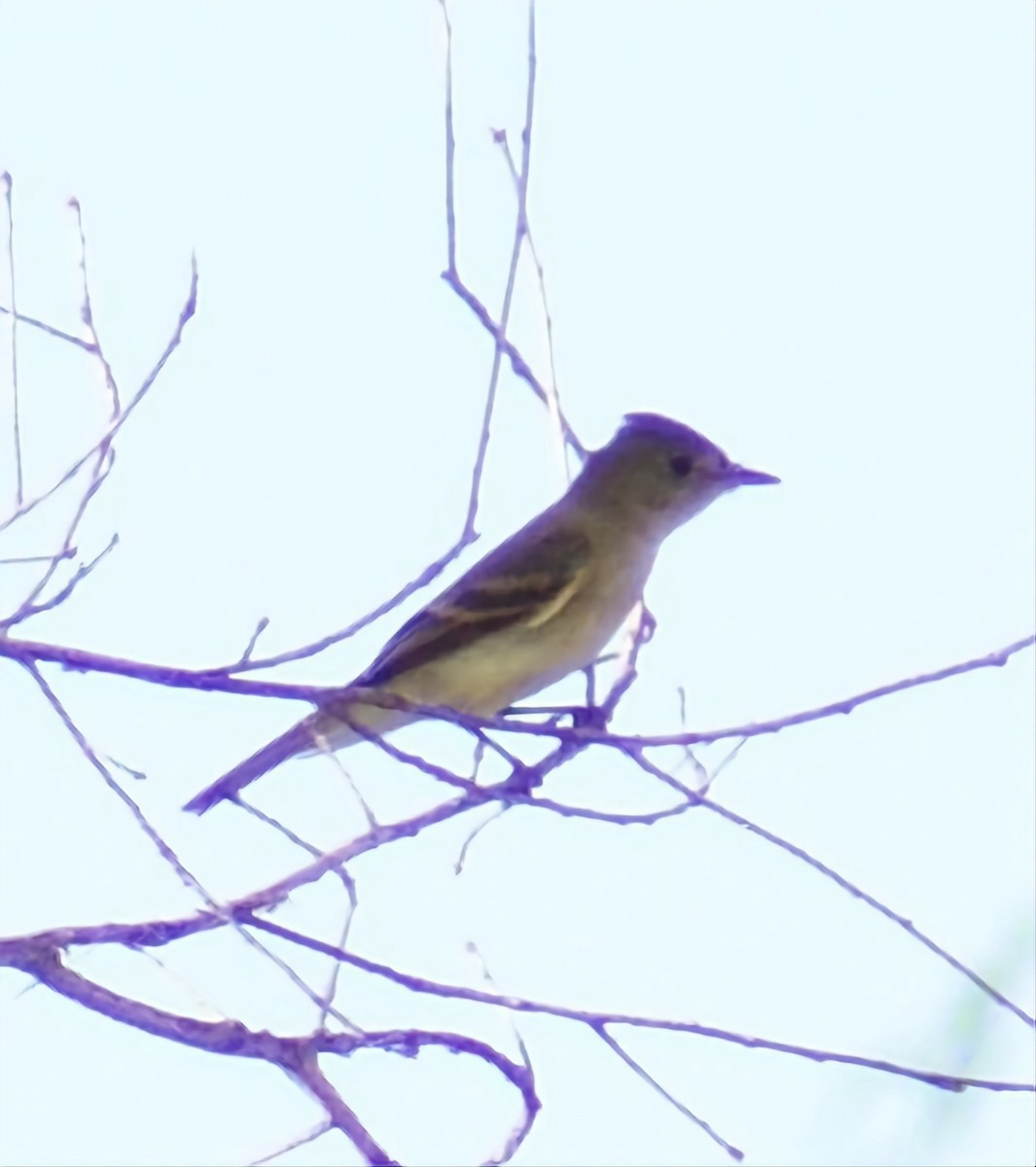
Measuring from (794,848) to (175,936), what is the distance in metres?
1.53

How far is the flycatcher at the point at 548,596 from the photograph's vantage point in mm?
6609

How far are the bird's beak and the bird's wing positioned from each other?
0.65m

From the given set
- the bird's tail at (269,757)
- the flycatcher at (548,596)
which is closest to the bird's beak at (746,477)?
the flycatcher at (548,596)

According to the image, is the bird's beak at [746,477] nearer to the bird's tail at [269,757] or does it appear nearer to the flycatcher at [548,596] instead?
the flycatcher at [548,596]

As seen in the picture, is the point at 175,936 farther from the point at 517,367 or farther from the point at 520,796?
the point at 517,367

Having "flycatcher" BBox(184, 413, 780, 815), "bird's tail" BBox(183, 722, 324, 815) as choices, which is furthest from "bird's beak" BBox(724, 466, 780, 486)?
"bird's tail" BBox(183, 722, 324, 815)

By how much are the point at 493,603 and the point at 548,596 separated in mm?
254

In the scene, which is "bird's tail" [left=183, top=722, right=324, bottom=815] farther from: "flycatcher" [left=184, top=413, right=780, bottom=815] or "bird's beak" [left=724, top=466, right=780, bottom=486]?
"bird's beak" [left=724, top=466, right=780, bottom=486]

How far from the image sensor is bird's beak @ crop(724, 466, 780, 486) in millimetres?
7359

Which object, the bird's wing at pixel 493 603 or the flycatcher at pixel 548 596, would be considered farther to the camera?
the bird's wing at pixel 493 603

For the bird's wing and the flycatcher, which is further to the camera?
the bird's wing

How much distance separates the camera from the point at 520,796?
4.43 meters

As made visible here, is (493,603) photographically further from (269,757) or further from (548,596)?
(269,757)

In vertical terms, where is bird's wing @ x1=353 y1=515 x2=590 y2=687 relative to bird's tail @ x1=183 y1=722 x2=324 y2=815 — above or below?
above
